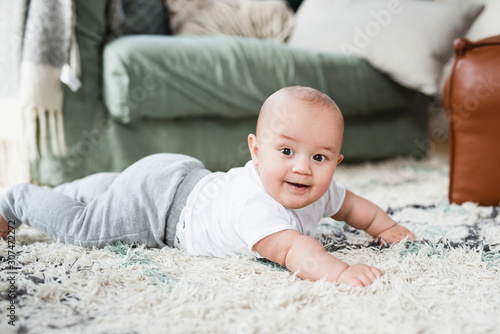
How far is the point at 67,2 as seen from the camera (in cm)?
135

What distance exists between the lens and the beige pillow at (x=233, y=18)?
1.91m

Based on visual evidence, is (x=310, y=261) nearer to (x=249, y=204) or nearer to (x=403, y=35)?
(x=249, y=204)

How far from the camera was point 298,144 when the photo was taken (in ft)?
2.53

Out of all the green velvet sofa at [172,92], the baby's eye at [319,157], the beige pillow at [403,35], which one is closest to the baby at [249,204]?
the baby's eye at [319,157]

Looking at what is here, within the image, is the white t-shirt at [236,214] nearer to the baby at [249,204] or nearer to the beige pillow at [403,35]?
the baby at [249,204]

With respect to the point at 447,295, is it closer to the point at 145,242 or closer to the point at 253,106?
the point at 145,242

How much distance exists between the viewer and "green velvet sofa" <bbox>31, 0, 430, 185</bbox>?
4.66 feet

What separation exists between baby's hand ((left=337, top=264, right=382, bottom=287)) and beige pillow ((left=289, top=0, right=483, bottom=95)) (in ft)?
4.09

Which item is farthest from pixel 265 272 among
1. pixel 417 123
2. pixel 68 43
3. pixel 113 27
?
pixel 417 123

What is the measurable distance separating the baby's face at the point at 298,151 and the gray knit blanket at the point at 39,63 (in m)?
0.85

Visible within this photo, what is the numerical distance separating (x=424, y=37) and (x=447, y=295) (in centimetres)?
138

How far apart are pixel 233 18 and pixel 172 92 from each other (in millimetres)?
724

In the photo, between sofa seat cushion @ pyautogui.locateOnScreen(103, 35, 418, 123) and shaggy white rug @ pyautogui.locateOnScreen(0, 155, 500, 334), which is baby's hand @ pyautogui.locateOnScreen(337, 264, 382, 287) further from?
sofa seat cushion @ pyautogui.locateOnScreen(103, 35, 418, 123)

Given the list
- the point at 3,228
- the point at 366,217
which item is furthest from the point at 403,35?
the point at 3,228
